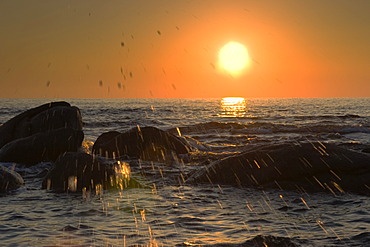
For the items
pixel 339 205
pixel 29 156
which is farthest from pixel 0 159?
pixel 339 205

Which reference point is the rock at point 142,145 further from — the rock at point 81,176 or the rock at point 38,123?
the rock at point 81,176

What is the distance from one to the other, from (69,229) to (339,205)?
389 centimetres

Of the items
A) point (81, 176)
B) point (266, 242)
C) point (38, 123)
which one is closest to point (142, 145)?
point (38, 123)

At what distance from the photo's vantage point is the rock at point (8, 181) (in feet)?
Result: 25.2

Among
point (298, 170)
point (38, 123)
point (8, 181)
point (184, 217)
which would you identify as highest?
point (38, 123)

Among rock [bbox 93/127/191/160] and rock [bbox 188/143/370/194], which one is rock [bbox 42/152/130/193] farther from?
rock [bbox 93/127/191/160]

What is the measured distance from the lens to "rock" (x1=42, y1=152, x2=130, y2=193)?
7801 millimetres

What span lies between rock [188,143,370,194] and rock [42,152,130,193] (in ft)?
5.25

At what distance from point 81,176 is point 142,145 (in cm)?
496

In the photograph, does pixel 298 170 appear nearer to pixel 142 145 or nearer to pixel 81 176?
pixel 81 176

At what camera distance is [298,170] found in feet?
25.7

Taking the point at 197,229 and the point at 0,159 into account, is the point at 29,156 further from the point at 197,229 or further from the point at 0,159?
the point at 197,229

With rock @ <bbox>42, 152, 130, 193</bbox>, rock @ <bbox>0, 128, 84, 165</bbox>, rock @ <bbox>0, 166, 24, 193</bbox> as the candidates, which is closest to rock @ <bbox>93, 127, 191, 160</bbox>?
rock @ <bbox>0, 128, 84, 165</bbox>

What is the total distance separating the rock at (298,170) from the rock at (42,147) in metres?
4.83
